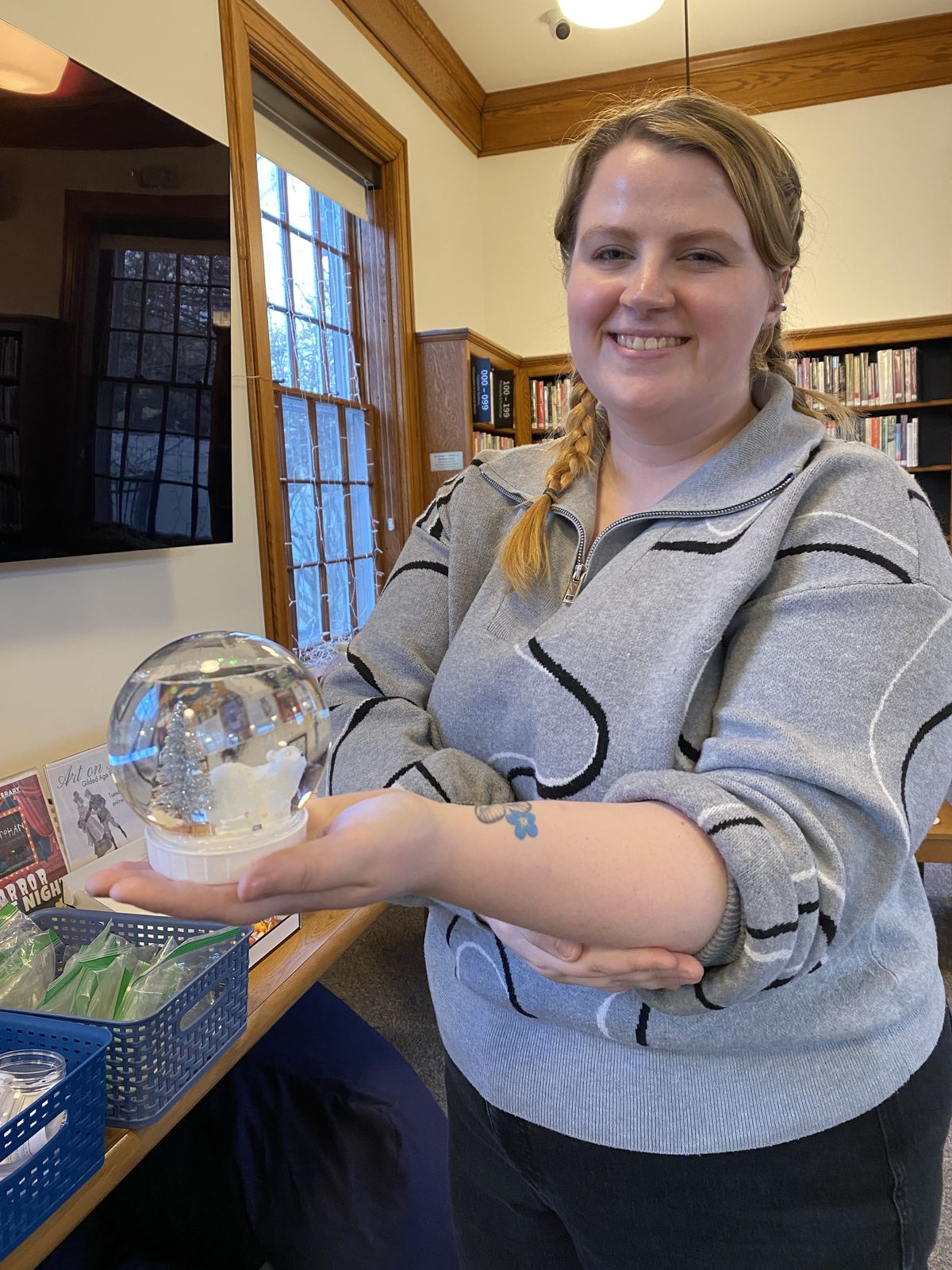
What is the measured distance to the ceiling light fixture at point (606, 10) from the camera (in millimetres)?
2996

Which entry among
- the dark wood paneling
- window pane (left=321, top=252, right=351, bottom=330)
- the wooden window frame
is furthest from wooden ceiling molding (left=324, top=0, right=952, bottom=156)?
window pane (left=321, top=252, right=351, bottom=330)

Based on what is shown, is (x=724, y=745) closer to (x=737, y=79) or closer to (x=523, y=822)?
(x=523, y=822)

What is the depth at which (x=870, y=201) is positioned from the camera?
4.45 m

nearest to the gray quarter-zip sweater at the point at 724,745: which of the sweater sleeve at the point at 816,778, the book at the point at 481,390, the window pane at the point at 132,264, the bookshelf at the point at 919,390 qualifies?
the sweater sleeve at the point at 816,778

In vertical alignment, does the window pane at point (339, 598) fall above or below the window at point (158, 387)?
below

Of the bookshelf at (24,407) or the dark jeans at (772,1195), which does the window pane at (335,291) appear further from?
the dark jeans at (772,1195)

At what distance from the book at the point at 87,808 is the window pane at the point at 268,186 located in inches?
81.8

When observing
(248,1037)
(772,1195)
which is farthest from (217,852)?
(248,1037)

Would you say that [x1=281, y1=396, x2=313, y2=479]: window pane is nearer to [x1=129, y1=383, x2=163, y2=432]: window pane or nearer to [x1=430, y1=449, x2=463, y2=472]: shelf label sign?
[x1=430, y1=449, x2=463, y2=472]: shelf label sign

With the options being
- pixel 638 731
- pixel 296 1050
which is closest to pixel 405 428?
pixel 296 1050

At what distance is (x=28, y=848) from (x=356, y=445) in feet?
8.02

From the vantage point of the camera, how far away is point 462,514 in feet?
3.16

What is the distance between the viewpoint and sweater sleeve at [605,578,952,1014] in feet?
1.91

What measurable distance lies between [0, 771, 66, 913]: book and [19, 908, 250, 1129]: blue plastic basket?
0.18 m
